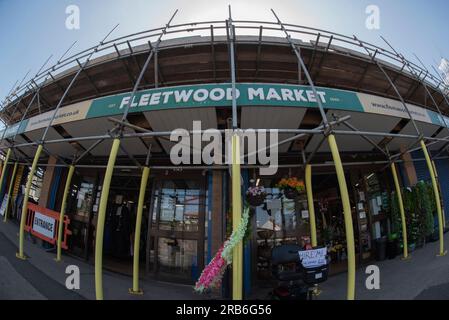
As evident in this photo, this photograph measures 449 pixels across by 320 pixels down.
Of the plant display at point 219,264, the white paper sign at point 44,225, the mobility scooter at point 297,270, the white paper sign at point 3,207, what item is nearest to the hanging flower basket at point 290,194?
the mobility scooter at point 297,270

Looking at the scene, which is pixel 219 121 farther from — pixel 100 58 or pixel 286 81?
pixel 100 58

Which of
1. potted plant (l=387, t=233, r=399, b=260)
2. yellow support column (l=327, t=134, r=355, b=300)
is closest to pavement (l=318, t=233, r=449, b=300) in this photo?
potted plant (l=387, t=233, r=399, b=260)

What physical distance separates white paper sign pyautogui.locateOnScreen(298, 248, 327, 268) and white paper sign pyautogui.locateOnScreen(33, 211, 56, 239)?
8282 millimetres

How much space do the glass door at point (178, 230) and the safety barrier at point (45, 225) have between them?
10.8 ft

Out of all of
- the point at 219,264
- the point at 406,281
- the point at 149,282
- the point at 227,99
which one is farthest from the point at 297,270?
the point at 149,282

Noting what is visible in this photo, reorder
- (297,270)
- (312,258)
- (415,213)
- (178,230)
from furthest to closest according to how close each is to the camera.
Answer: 1. (415,213)
2. (178,230)
3. (297,270)
4. (312,258)

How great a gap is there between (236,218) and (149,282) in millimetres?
4774

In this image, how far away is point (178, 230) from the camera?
6645 millimetres

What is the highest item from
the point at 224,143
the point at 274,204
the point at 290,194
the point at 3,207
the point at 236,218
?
the point at 224,143

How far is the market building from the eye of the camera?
16.6ft

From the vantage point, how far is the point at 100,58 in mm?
6578

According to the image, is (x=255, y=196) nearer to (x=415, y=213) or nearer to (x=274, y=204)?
(x=274, y=204)
